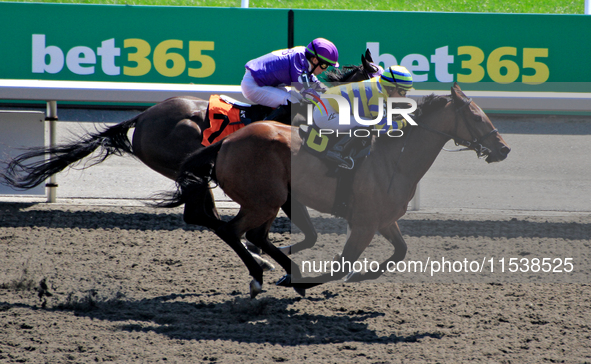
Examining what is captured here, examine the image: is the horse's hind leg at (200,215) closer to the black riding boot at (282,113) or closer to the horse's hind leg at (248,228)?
the horse's hind leg at (248,228)

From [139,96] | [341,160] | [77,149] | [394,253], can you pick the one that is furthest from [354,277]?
[139,96]

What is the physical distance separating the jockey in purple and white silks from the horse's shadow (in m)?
1.73

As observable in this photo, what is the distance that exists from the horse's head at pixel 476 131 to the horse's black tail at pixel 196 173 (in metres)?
1.76

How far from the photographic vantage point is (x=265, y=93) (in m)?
5.23

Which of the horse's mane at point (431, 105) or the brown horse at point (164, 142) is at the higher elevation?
the horse's mane at point (431, 105)

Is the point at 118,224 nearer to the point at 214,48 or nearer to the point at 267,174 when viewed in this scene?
the point at 267,174

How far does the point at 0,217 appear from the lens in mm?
6527

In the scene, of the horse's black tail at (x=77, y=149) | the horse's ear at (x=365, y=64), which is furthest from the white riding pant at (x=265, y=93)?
the horse's black tail at (x=77, y=149)

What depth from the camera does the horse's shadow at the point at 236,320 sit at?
3879 millimetres

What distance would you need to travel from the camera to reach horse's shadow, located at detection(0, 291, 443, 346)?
3879 millimetres

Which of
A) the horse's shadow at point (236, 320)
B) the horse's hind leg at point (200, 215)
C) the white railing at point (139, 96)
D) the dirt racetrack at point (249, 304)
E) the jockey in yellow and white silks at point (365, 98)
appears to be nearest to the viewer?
the dirt racetrack at point (249, 304)

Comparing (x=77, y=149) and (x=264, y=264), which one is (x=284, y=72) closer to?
(x=264, y=264)

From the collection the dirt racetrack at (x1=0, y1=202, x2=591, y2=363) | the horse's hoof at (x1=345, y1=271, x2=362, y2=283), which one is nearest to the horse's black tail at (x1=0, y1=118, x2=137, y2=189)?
the dirt racetrack at (x1=0, y1=202, x2=591, y2=363)

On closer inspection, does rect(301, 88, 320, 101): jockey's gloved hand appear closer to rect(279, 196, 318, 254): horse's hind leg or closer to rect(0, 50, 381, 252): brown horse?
rect(0, 50, 381, 252): brown horse
